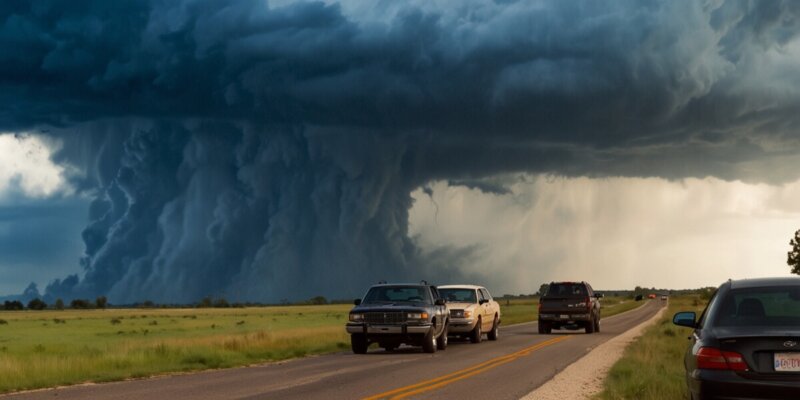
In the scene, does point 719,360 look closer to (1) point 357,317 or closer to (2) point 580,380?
(2) point 580,380

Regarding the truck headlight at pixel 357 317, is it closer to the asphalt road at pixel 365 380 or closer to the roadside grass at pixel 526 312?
the asphalt road at pixel 365 380

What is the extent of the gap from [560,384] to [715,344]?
Answer: 8.43m

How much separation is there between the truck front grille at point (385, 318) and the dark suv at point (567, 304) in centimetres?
1386

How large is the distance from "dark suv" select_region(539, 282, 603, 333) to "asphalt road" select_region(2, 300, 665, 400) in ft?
39.7

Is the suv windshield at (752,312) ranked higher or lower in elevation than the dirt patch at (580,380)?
higher

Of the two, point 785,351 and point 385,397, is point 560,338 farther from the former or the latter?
point 785,351

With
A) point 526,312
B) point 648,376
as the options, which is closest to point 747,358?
point 648,376

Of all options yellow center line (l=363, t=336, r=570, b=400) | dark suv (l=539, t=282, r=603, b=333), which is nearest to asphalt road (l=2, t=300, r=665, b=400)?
yellow center line (l=363, t=336, r=570, b=400)

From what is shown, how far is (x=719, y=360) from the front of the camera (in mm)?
9625

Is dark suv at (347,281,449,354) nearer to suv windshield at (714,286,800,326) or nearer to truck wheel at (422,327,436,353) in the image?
truck wheel at (422,327,436,353)

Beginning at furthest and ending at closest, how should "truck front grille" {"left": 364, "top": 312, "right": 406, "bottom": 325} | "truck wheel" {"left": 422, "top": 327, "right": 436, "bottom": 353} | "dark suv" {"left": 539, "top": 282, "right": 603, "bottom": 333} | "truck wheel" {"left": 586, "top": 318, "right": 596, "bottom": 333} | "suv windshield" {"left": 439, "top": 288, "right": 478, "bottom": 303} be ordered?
1. "truck wheel" {"left": 586, "top": 318, "right": 596, "bottom": 333}
2. "dark suv" {"left": 539, "top": 282, "right": 603, "bottom": 333}
3. "suv windshield" {"left": 439, "top": 288, "right": 478, "bottom": 303}
4. "truck wheel" {"left": 422, "top": 327, "right": 436, "bottom": 353}
5. "truck front grille" {"left": 364, "top": 312, "right": 406, "bottom": 325}

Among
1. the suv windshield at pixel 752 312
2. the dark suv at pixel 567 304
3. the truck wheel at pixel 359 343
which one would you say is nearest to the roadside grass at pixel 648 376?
the suv windshield at pixel 752 312

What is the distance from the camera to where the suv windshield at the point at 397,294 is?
28.8 m

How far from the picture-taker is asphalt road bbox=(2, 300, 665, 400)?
52.7 ft
